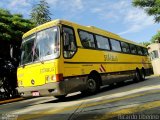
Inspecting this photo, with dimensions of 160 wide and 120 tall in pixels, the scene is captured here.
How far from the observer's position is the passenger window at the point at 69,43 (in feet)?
39.0

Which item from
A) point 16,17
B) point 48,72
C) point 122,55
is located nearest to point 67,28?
point 48,72

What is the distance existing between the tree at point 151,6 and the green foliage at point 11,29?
46.9ft

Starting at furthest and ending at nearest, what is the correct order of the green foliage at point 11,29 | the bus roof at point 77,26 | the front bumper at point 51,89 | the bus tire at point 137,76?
the green foliage at point 11,29
the bus tire at point 137,76
the bus roof at point 77,26
the front bumper at point 51,89

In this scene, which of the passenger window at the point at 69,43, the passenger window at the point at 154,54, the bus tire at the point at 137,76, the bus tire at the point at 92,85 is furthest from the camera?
the passenger window at the point at 154,54

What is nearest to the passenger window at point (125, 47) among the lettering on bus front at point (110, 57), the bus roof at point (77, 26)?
the bus roof at point (77, 26)

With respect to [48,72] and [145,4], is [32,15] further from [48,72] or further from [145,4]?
[48,72]

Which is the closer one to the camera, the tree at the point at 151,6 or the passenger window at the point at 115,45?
the passenger window at the point at 115,45

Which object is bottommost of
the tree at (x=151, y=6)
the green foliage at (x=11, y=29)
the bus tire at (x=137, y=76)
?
the bus tire at (x=137, y=76)

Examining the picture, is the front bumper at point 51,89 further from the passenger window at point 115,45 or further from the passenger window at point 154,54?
the passenger window at point 154,54

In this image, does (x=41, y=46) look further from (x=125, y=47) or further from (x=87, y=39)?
(x=125, y=47)

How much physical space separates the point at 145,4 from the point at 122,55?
1718cm

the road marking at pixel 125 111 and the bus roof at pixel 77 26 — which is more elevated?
the bus roof at pixel 77 26

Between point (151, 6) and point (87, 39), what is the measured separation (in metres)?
21.8

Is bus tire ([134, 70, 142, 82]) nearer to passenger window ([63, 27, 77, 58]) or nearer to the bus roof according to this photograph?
the bus roof
